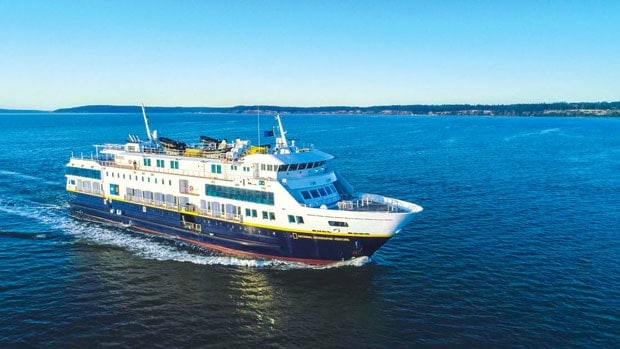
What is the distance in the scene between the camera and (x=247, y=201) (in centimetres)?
3725

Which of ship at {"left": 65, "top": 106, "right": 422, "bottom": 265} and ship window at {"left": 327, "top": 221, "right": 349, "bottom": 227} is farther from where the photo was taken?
ship at {"left": 65, "top": 106, "right": 422, "bottom": 265}

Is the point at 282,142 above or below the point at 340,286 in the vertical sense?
above

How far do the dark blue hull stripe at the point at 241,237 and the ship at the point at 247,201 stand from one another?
8 cm

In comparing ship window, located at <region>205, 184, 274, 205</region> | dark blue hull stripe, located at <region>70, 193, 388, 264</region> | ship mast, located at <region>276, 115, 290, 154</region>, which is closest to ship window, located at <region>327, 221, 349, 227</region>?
dark blue hull stripe, located at <region>70, 193, 388, 264</region>

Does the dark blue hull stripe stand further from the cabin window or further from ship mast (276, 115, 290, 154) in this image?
ship mast (276, 115, 290, 154)

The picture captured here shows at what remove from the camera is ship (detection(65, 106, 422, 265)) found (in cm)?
3422

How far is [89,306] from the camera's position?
96.1 feet

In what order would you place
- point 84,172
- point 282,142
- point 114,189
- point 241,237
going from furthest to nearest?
point 84,172 → point 114,189 → point 282,142 → point 241,237

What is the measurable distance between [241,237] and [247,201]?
3206 millimetres

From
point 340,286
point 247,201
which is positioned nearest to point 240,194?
point 247,201

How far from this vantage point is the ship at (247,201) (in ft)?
112

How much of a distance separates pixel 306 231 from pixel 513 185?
43693 mm

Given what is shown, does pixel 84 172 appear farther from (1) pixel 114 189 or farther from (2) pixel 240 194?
(2) pixel 240 194

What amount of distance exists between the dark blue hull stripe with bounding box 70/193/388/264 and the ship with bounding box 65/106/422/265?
85mm
